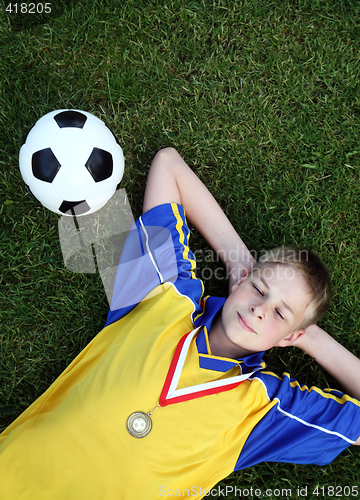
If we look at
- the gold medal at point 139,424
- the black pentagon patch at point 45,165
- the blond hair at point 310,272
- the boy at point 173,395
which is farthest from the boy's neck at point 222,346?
the black pentagon patch at point 45,165

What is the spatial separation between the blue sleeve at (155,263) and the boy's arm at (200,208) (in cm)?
19

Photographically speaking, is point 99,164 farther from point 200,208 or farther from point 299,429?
point 299,429

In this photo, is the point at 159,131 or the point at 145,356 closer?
the point at 145,356

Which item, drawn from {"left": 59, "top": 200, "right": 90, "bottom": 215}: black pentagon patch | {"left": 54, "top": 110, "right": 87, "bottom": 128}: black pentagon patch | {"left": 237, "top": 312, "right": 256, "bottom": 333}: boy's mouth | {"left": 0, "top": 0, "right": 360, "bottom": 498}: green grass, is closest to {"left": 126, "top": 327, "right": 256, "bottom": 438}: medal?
{"left": 237, "top": 312, "right": 256, "bottom": 333}: boy's mouth

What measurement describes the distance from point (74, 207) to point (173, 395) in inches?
49.8

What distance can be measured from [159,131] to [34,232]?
1.24m

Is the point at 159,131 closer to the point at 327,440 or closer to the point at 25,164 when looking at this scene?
the point at 25,164

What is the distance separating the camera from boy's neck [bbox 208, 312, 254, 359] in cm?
234

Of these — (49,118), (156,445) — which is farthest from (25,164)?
(156,445)

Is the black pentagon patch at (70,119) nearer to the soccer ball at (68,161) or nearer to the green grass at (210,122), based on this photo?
the soccer ball at (68,161)

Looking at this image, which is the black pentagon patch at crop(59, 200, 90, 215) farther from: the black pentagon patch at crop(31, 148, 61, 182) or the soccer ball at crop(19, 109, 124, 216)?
A: the black pentagon patch at crop(31, 148, 61, 182)

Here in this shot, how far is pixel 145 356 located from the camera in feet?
6.95

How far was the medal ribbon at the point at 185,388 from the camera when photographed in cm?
207

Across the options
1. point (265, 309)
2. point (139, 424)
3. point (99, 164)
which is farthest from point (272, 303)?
point (99, 164)
